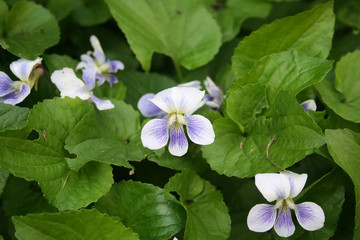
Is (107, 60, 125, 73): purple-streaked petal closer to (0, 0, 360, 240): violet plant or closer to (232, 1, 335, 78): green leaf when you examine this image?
(0, 0, 360, 240): violet plant

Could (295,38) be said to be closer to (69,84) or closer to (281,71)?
(281,71)

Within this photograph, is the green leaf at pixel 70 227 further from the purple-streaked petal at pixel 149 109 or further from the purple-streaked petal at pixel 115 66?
the purple-streaked petal at pixel 115 66

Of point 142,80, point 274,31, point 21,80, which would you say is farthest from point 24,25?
point 274,31

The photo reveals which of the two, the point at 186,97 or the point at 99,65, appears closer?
the point at 186,97

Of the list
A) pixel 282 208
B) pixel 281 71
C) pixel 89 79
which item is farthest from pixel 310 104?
pixel 89 79

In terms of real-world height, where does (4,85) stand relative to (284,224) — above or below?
above

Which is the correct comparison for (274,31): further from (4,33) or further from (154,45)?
(4,33)

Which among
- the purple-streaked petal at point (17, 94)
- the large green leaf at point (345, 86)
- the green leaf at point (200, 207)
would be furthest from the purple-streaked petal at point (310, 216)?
the purple-streaked petal at point (17, 94)
